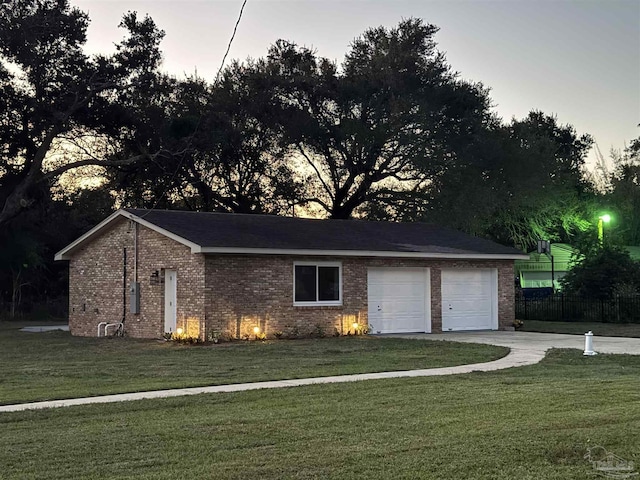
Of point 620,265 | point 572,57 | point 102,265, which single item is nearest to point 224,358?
point 102,265

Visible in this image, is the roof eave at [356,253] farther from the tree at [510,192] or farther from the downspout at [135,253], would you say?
the tree at [510,192]

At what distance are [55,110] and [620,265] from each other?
962 inches

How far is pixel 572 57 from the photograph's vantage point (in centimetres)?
2198

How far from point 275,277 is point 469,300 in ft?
24.4

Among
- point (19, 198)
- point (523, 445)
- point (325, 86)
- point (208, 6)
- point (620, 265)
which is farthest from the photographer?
point (325, 86)

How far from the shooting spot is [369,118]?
1625 inches

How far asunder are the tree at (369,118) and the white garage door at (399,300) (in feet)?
50.8

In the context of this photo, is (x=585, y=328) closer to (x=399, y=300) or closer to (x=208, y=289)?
(x=399, y=300)

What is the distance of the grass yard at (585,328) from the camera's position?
83.5ft

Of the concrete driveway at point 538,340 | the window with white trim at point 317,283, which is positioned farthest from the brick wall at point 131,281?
the concrete driveway at point 538,340

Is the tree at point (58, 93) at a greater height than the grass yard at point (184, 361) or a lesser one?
greater

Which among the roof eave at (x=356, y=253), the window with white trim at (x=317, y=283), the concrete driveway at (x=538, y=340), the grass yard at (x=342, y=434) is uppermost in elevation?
the roof eave at (x=356, y=253)

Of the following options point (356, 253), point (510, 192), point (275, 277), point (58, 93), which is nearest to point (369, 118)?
point (510, 192)

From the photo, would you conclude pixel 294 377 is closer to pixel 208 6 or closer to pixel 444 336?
pixel 208 6
